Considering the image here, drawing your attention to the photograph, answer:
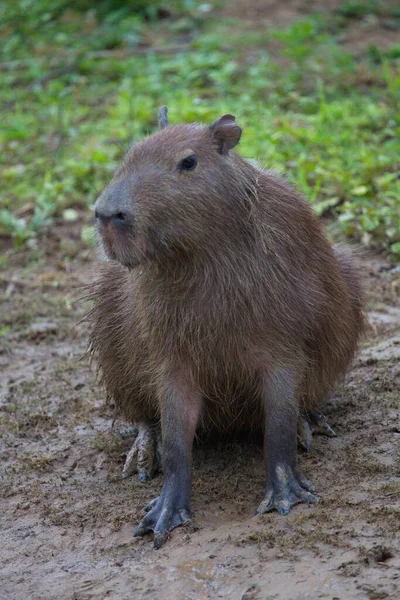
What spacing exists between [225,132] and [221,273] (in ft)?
1.72

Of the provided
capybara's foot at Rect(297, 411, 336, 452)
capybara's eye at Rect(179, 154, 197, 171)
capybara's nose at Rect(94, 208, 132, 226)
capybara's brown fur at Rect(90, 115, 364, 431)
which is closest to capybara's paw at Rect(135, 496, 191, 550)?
capybara's brown fur at Rect(90, 115, 364, 431)

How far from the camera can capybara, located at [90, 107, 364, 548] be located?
11.4 ft

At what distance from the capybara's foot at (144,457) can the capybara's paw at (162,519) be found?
1.54 ft

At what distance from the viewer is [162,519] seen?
3.59 m

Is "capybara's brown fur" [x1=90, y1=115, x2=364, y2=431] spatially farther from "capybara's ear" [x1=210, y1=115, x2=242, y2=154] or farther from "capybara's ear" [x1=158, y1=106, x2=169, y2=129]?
"capybara's ear" [x1=158, y1=106, x2=169, y2=129]

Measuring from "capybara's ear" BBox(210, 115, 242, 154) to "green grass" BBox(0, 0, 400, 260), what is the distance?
7.15ft

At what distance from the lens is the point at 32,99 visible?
9.54 meters

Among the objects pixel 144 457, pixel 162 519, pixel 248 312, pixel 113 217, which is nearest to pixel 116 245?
pixel 113 217

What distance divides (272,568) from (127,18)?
330 inches

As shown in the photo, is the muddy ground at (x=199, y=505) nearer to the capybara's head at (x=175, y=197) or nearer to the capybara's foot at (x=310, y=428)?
the capybara's foot at (x=310, y=428)

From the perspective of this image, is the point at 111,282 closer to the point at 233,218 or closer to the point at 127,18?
the point at 233,218

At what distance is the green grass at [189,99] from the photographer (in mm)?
6629

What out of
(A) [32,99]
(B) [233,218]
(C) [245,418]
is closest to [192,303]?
(B) [233,218]

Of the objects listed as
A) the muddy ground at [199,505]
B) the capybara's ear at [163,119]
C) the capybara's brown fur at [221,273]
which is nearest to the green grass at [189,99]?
the muddy ground at [199,505]
